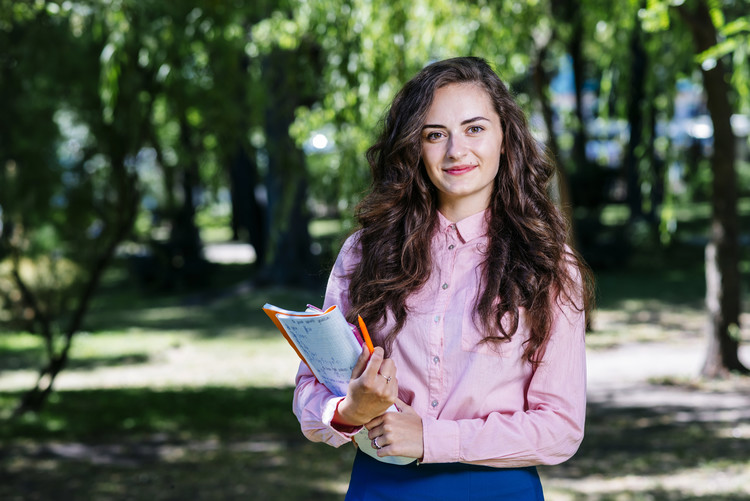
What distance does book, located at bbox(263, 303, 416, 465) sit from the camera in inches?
73.5

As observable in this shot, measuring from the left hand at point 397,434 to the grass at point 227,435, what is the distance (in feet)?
2.75

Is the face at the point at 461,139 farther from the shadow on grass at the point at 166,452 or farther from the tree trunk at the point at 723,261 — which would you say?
the tree trunk at the point at 723,261

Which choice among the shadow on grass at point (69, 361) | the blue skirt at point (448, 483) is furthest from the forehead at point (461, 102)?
the shadow on grass at point (69, 361)

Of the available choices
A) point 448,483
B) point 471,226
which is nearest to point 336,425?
point 448,483

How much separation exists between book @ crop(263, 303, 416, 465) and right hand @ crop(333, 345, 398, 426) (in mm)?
38

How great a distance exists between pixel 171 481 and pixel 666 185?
4.87 m

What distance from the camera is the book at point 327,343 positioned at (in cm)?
187

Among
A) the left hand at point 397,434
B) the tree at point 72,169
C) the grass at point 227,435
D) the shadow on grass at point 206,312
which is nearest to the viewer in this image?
the left hand at point 397,434

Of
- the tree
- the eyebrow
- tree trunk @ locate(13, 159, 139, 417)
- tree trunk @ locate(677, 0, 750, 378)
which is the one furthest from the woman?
tree trunk @ locate(677, 0, 750, 378)

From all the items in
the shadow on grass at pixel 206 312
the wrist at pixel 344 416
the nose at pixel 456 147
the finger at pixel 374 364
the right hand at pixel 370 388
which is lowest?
the shadow on grass at pixel 206 312

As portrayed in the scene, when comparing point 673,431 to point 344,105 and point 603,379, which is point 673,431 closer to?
point 603,379

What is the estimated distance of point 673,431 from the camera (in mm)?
7133

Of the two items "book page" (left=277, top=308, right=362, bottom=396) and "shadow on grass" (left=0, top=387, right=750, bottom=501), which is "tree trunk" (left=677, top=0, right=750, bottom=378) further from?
"book page" (left=277, top=308, right=362, bottom=396)

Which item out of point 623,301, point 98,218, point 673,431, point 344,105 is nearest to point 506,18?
point 344,105
